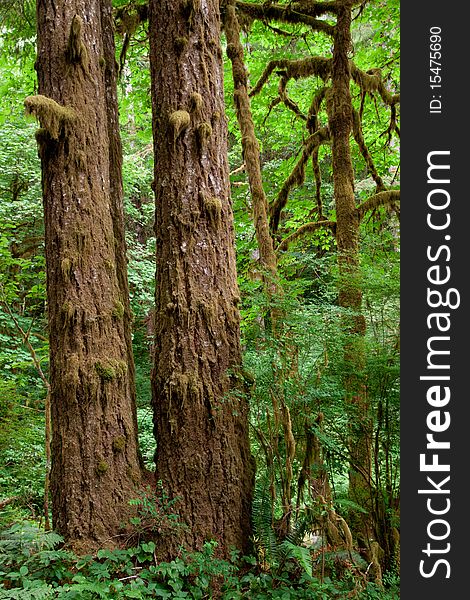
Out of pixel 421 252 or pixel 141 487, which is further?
pixel 141 487

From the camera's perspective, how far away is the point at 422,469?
8.95 ft

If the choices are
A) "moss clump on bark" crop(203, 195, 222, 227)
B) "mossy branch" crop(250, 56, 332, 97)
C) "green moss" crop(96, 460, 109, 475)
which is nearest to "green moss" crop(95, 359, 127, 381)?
"green moss" crop(96, 460, 109, 475)

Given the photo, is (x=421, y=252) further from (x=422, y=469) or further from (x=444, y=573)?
(x=444, y=573)

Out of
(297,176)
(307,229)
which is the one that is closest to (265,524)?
(307,229)

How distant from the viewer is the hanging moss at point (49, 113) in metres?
3.48

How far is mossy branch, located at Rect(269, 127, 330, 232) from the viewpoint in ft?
25.3

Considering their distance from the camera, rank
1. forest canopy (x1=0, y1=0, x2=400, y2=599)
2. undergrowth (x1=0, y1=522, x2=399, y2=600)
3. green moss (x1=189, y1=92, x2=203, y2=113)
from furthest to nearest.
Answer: green moss (x1=189, y1=92, x2=203, y2=113), forest canopy (x1=0, y1=0, x2=400, y2=599), undergrowth (x1=0, y1=522, x2=399, y2=600)

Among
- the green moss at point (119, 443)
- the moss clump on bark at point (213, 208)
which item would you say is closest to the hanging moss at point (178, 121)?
the moss clump on bark at point (213, 208)

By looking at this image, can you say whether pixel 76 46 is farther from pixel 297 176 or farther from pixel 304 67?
pixel 297 176

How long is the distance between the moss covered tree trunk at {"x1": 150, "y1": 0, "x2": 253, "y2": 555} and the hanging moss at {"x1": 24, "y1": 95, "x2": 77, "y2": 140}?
66 cm

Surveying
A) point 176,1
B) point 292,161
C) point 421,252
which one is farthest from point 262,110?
point 421,252

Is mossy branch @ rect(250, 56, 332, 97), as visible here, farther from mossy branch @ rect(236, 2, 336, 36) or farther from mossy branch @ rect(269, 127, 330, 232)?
mossy branch @ rect(269, 127, 330, 232)

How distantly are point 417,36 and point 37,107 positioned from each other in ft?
8.07

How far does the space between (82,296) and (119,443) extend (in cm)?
106
